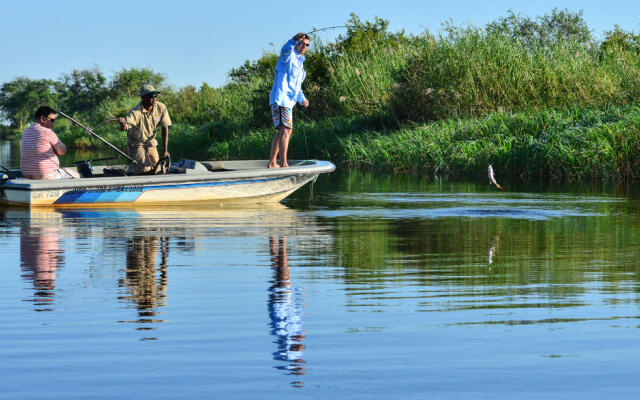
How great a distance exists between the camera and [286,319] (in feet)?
18.1

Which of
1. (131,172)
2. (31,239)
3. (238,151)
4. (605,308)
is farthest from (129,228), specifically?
(238,151)

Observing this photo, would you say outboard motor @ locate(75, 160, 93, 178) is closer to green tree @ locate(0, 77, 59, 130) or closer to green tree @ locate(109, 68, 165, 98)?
green tree @ locate(109, 68, 165, 98)

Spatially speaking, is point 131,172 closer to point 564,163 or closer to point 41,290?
point 41,290

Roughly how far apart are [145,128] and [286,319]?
8.05 metres

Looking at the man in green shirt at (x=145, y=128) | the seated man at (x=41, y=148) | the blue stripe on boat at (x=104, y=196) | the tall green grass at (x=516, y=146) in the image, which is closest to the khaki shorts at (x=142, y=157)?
the man in green shirt at (x=145, y=128)

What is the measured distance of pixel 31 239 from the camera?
9570 millimetres

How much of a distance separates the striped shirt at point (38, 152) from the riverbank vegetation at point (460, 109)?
9.82 metres

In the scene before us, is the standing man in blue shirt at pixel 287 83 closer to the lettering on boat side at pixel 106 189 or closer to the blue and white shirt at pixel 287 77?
the blue and white shirt at pixel 287 77

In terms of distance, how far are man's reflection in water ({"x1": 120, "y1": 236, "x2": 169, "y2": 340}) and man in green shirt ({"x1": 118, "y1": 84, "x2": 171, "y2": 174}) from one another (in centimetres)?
373

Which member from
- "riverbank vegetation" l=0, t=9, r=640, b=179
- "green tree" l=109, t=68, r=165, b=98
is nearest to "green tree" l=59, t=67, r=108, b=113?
"green tree" l=109, t=68, r=165, b=98

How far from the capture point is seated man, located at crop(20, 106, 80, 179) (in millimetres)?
12570

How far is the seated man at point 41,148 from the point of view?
12570 mm

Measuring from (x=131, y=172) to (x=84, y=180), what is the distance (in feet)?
3.60

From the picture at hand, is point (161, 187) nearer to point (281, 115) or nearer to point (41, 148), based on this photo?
point (41, 148)
